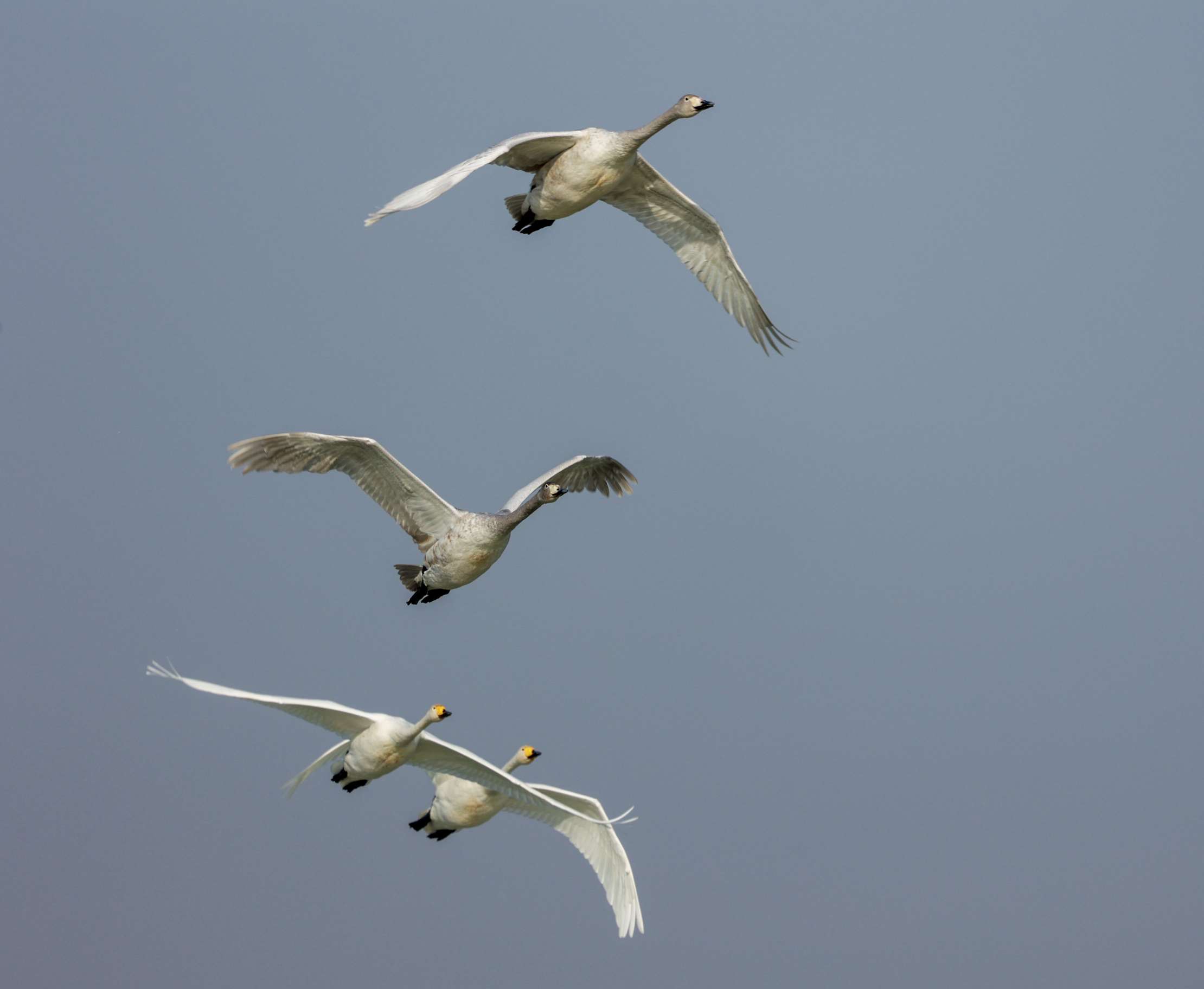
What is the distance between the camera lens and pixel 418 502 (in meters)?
24.1

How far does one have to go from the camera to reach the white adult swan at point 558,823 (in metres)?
26.8

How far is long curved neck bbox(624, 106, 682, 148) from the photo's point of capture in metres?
23.4

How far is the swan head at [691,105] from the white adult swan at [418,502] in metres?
4.96

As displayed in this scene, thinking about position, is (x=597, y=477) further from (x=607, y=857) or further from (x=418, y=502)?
(x=607, y=857)

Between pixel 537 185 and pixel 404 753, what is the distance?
25.9ft

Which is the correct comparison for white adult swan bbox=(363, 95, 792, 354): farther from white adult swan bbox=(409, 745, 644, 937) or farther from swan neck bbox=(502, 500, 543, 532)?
white adult swan bbox=(409, 745, 644, 937)

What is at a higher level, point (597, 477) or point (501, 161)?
point (501, 161)

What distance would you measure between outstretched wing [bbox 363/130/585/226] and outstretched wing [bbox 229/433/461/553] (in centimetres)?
421

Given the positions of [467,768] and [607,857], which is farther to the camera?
[607,857]

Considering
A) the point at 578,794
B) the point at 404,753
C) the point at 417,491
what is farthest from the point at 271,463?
the point at 578,794

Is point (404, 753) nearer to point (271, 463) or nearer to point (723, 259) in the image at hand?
point (271, 463)

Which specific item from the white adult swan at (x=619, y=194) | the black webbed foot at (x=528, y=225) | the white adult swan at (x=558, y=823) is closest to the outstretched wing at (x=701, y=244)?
the white adult swan at (x=619, y=194)

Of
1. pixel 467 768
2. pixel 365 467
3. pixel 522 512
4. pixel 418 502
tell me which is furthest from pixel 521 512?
pixel 467 768

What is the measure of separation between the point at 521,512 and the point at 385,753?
3.80 metres
